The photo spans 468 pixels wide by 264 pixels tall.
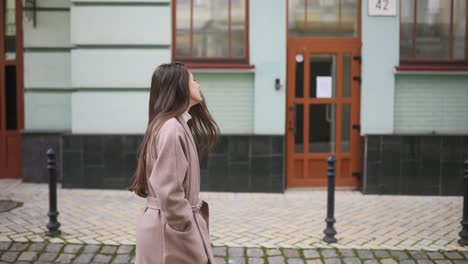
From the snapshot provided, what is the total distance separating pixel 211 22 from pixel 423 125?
3778 mm

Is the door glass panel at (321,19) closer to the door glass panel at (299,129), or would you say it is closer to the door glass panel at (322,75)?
the door glass panel at (322,75)

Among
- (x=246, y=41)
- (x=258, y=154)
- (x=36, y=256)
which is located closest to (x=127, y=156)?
(x=258, y=154)

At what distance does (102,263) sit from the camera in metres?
5.45

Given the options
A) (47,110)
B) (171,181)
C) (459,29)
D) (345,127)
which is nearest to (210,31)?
(345,127)

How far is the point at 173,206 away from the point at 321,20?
6476mm

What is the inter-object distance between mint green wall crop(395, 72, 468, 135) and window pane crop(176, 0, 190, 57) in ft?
11.3

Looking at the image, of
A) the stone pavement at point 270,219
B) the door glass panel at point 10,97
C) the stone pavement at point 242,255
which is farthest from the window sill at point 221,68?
the stone pavement at point 242,255

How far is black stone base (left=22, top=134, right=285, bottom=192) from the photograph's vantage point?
8586 mm

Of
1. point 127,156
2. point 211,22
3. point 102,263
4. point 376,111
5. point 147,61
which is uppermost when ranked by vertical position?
point 211,22

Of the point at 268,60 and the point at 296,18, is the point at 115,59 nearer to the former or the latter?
the point at 268,60

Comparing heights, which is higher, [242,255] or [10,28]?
[10,28]

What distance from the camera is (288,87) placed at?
8.85 m

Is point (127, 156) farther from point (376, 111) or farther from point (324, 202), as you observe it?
point (376, 111)

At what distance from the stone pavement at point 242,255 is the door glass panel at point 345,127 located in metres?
3.37
